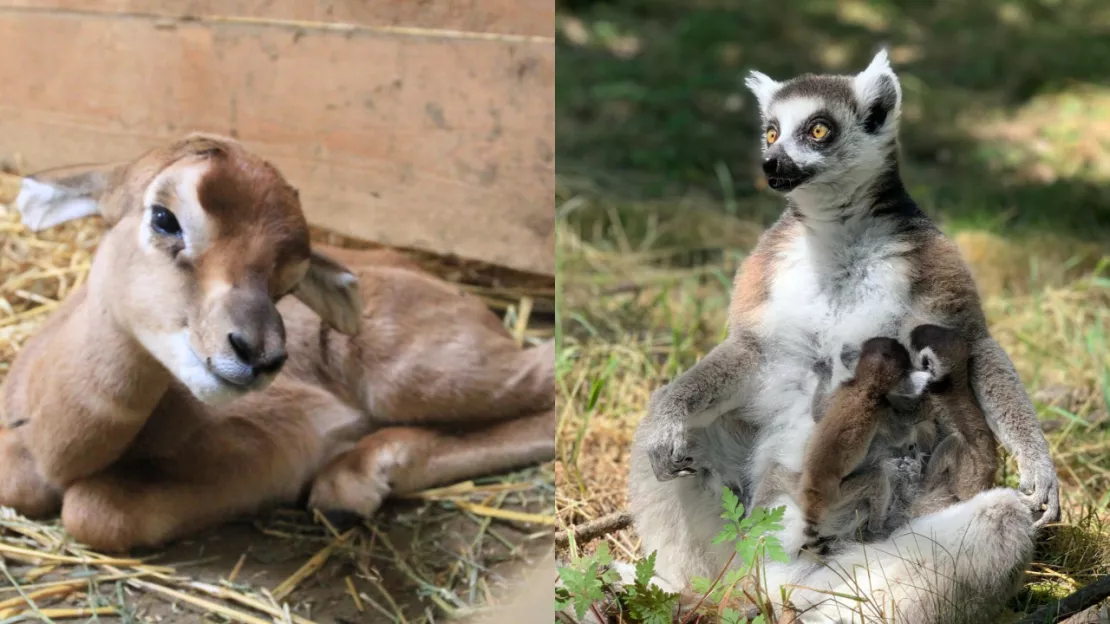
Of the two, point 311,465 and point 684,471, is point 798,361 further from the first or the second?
point 311,465

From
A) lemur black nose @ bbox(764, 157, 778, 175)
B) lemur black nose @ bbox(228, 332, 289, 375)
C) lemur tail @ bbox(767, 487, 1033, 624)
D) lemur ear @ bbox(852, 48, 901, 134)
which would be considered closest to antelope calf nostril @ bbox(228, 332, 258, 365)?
lemur black nose @ bbox(228, 332, 289, 375)

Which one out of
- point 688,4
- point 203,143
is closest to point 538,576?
point 203,143

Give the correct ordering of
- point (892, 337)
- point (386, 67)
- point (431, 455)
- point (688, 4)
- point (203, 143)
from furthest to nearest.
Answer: point (688, 4) < point (431, 455) < point (386, 67) < point (203, 143) < point (892, 337)

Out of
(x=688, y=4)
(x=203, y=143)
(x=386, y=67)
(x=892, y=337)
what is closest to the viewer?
(x=892, y=337)

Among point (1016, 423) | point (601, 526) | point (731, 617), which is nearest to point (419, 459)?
point (601, 526)

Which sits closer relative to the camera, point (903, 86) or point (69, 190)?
point (69, 190)

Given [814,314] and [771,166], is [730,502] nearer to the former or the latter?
[814,314]
